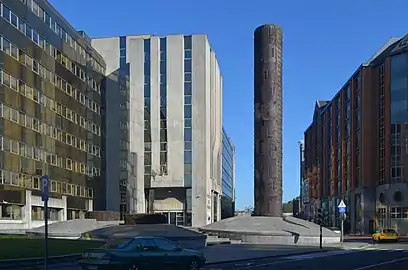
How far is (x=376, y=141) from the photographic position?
8712 cm

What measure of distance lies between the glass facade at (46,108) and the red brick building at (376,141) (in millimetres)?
36391

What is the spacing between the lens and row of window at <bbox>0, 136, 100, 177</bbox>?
2258 inches

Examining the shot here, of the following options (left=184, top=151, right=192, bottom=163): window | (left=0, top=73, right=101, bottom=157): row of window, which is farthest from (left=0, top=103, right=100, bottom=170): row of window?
(left=184, top=151, right=192, bottom=163): window

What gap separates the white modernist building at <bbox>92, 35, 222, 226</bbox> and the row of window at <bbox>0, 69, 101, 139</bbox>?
9.52 m

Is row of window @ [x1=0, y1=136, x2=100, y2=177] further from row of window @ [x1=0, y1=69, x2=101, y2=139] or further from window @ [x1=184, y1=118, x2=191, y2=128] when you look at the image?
window @ [x1=184, y1=118, x2=191, y2=128]

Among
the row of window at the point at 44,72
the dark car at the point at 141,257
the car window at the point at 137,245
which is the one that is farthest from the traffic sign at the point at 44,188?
the row of window at the point at 44,72

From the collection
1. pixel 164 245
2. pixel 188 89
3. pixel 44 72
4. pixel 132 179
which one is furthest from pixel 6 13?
pixel 164 245

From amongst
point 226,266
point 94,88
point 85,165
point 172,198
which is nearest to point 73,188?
point 85,165

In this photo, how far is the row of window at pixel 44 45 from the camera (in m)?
57.5

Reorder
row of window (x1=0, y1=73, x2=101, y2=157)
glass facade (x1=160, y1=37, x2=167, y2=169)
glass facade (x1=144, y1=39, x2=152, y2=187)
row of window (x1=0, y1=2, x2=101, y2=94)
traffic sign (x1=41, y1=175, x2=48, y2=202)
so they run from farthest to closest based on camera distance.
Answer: glass facade (x1=144, y1=39, x2=152, y2=187) < glass facade (x1=160, y1=37, x2=167, y2=169) < row of window (x1=0, y1=2, x2=101, y2=94) < row of window (x1=0, y1=73, x2=101, y2=157) < traffic sign (x1=41, y1=175, x2=48, y2=202)

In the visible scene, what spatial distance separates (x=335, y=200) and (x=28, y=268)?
93658 mm

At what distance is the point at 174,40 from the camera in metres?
91.4

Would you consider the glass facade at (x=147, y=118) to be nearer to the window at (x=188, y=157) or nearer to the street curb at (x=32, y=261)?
the window at (x=188, y=157)

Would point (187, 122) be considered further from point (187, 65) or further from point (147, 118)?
point (187, 65)
